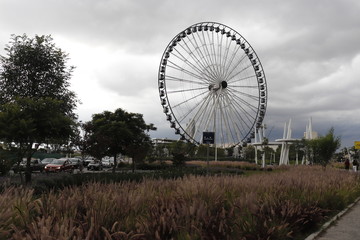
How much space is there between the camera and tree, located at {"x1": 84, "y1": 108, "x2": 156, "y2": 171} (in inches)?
1126

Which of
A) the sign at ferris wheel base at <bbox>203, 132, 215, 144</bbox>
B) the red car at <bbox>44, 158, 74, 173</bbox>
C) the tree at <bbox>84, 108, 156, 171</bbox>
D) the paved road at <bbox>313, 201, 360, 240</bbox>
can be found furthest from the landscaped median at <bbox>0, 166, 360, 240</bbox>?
the red car at <bbox>44, 158, 74, 173</bbox>

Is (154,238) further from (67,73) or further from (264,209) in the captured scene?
(67,73)

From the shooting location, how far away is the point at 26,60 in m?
28.5

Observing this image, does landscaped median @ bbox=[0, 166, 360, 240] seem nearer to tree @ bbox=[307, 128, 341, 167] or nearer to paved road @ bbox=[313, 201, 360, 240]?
paved road @ bbox=[313, 201, 360, 240]

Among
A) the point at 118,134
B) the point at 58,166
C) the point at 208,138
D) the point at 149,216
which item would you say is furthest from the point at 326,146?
the point at 149,216

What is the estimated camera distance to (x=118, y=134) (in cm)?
2992

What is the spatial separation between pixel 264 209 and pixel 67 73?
27392 mm

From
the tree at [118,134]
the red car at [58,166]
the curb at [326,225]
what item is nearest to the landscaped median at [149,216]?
the curb at [326,225]

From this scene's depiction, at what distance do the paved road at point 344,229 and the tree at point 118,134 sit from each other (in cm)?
2064

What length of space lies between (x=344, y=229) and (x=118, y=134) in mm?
23631

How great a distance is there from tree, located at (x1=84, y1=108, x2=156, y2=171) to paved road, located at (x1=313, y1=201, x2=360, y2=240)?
20.6 m

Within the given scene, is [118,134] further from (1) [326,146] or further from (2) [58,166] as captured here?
(1) [326,146]

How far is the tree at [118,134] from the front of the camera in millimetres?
28594

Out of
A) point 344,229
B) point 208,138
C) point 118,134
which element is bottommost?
point 344,229
